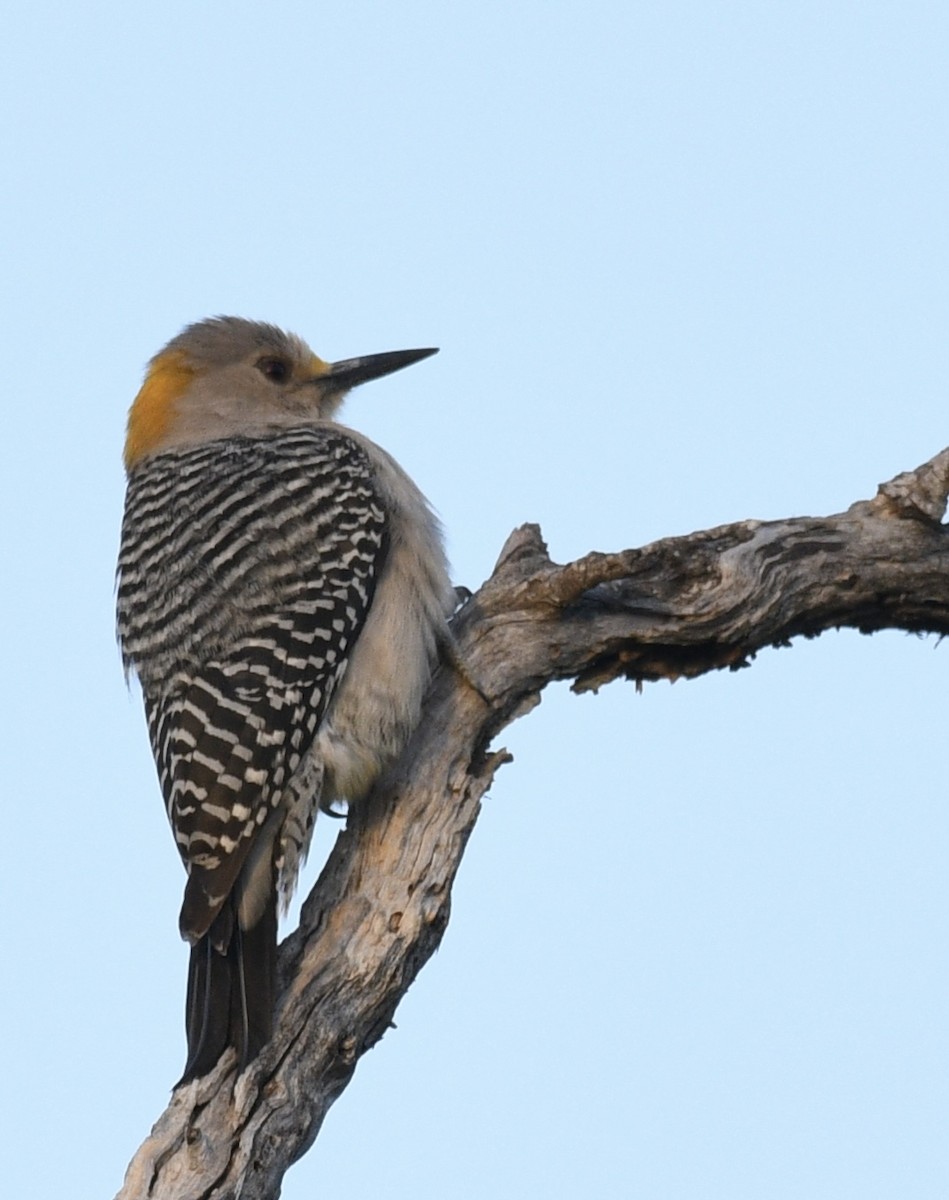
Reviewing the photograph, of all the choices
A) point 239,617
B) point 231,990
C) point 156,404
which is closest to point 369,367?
point 156,404

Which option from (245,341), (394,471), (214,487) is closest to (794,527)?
(394,471)

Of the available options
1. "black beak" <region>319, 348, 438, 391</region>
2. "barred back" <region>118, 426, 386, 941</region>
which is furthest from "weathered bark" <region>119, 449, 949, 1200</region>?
"black beak" <region>319, 348, 438, 391</region>

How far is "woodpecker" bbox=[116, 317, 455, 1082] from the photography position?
5.58 metres

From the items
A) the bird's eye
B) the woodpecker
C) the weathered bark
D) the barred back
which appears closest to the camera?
the weathered bark

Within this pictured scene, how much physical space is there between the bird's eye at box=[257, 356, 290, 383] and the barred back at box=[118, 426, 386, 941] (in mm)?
783

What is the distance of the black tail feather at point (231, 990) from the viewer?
17.1 ft

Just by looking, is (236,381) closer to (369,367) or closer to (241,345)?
(241,345)

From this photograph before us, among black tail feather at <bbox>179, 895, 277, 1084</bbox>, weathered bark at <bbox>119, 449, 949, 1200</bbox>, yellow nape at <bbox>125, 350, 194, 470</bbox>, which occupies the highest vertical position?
yellow nape at <bbox>125, 350, 194, 470</bbox>

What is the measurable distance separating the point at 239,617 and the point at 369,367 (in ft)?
7.01

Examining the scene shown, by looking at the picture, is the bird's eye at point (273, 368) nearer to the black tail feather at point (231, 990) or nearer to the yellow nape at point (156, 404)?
the yellow nape at point (156, 404)

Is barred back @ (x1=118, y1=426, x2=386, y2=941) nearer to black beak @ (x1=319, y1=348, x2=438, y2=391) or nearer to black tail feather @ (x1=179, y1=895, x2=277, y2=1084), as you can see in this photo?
black tail feather @ (x1=179, y1=895, x2=277, y2=1084)

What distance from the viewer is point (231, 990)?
534cm

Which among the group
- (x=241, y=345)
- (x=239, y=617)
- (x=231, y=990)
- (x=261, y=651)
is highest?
(x=241, y=345)

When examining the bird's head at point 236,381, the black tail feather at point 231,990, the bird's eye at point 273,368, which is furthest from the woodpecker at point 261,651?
the bird's eye at point 273,368
